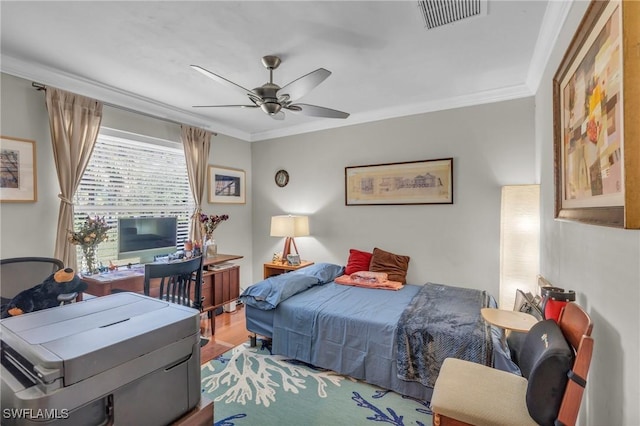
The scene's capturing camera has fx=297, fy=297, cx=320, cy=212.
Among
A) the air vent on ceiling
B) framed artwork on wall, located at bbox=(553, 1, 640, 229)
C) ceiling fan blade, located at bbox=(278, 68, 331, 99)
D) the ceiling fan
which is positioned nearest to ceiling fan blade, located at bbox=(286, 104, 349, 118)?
the ceiling fan

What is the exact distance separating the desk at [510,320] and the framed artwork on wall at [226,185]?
3612 millimetres

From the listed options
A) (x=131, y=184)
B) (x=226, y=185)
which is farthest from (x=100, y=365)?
(x=226, y=185)

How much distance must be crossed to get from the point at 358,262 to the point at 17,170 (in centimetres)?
344

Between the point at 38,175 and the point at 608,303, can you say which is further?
the point at 38,175

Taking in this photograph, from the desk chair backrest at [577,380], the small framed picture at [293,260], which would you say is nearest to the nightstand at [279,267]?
the small framed picture at [293,260]

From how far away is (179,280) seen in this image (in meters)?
2.65

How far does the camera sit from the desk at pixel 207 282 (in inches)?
100

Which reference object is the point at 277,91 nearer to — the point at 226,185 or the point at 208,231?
the point at 208,231

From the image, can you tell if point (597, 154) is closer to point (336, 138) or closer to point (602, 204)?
point (602, 204)

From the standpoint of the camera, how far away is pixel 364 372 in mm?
2346

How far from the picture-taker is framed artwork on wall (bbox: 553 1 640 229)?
89cm

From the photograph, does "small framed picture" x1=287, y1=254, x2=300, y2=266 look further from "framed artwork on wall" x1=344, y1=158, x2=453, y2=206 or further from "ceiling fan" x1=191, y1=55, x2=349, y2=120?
"ceiling fan" x1=191, y1=55, x2=349, y2=120

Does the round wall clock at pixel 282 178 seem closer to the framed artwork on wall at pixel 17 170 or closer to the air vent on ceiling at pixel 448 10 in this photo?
the framed artwork on wall at pixel 17 170

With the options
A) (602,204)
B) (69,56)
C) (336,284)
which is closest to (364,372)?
(336,284)
